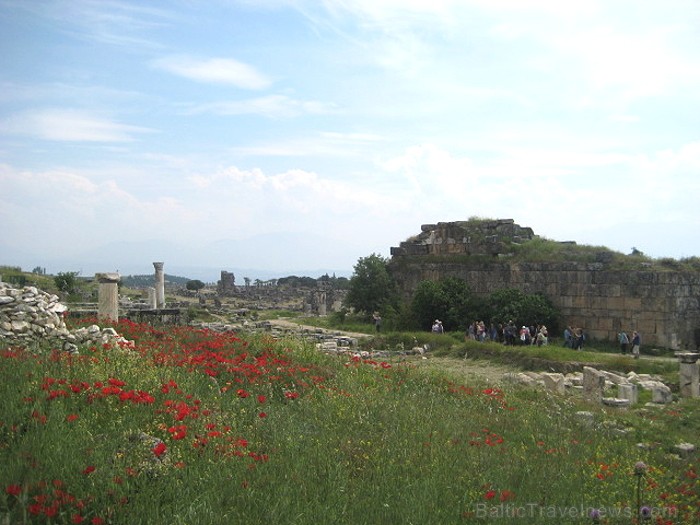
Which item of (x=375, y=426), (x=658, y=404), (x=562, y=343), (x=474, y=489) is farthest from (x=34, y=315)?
(x=562, y=343)

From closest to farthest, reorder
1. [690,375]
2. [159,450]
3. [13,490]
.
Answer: [13,490] → [159,450] → [690,375]

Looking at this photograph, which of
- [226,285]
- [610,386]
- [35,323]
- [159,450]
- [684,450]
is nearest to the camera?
[159,450]

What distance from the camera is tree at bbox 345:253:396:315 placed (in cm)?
2973

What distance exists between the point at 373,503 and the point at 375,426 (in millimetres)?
2664

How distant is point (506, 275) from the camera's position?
2616 cm

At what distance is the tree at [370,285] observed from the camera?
29734 millimetres

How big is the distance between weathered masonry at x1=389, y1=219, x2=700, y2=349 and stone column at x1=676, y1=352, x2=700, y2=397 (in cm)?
650

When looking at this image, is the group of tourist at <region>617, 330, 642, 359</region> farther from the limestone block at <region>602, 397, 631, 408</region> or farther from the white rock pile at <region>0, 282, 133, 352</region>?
the white rock pile at <region>0, 282, 133, 352</region>

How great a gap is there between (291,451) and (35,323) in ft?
21.5

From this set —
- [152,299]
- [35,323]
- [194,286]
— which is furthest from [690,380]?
[194,286]

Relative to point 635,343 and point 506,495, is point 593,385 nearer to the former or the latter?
point 635,343

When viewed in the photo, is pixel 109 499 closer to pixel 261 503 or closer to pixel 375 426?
pixel 261 503

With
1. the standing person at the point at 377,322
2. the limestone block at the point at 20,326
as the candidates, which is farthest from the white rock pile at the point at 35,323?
the standing person at the point at 377,322

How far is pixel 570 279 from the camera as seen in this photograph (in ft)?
80.0
